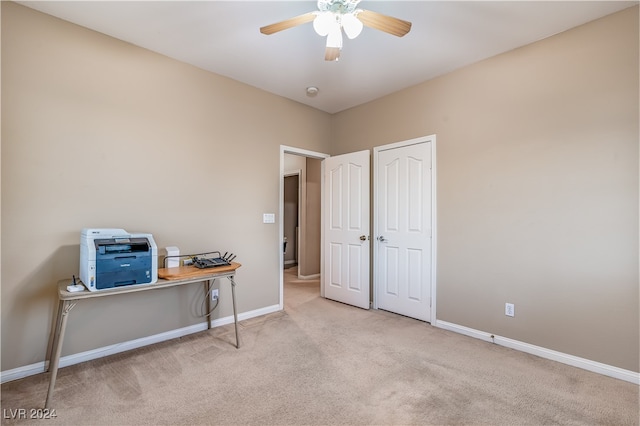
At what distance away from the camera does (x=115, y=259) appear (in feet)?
6.91

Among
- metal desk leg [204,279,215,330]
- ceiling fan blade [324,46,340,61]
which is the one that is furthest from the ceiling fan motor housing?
metal desk leg [204,279,215,330]

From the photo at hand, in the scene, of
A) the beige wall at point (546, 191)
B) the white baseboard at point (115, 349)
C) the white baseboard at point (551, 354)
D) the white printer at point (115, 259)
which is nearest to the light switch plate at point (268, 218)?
the white baseboard at point (115, 349)

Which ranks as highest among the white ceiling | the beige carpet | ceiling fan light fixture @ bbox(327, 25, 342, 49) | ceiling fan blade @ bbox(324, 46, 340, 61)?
the white ceiling

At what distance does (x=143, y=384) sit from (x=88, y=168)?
1.76 metres

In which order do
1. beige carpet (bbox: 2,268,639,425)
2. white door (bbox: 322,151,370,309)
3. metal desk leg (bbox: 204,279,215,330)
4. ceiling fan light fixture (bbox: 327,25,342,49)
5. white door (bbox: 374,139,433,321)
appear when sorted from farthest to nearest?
white door (bbox: 322,151,370,309)
white door (bbox: 374,139,433,321)
metal desk leg (bbox: 204,279,215,330)
ceiling fan light fixture (bbox: 327,25,342,49)
beige carpet (bbox: 2,268,639,425)

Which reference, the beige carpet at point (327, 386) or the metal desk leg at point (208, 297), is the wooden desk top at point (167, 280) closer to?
the metal desk leg at point (208, 297)

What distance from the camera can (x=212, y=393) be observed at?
200cm

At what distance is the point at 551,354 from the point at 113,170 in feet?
13.3

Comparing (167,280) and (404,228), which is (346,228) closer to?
(404,228)

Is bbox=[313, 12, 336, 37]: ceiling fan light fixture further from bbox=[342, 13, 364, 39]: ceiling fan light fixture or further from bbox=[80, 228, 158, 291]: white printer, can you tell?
bbox=[80, 228, 158, 291]: white printer

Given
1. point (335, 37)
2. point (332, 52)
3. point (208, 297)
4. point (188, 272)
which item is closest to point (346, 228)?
point (208, 297)

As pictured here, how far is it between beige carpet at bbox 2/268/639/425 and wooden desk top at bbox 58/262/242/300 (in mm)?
660

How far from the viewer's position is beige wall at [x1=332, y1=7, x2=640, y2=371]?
Answer: 221 cm

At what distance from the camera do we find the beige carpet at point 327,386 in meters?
1.78
